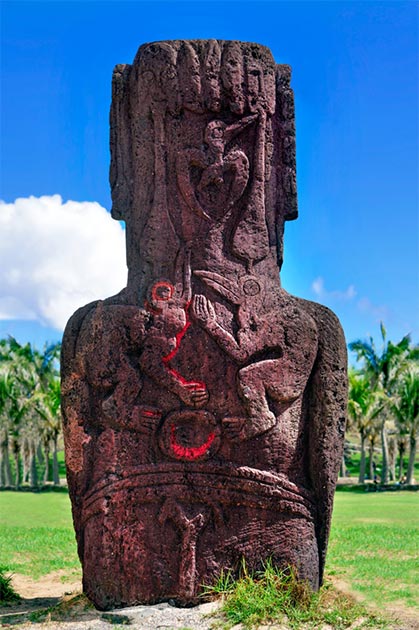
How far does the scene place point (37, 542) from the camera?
1052 centimetres

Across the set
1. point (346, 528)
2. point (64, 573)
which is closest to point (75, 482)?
point (64, 573)

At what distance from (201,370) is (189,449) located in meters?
0.62

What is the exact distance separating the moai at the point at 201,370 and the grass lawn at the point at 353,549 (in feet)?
5.37

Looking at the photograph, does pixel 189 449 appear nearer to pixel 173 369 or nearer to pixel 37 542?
pixel 173 369

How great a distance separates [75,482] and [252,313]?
1992mm

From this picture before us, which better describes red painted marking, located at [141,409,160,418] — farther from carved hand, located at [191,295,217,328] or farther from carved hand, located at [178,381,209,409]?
carved hand, located at [191,295,217,328]

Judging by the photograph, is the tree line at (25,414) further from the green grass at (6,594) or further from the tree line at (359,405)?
the green grass at (6,594)

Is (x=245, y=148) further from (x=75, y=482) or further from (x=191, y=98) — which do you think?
(x=75, y=482)

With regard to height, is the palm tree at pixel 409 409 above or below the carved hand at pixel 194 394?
above

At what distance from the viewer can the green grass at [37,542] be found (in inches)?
351

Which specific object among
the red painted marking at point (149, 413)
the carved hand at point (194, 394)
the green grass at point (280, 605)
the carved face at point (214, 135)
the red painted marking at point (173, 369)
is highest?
the carved face at point (214, 135)

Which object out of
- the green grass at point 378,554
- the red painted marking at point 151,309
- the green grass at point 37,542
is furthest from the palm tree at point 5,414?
the red painted marking at point 151,309

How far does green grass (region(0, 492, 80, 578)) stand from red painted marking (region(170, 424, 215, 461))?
3235 millimetres

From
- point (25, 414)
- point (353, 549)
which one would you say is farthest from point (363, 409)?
point (353, 549)
